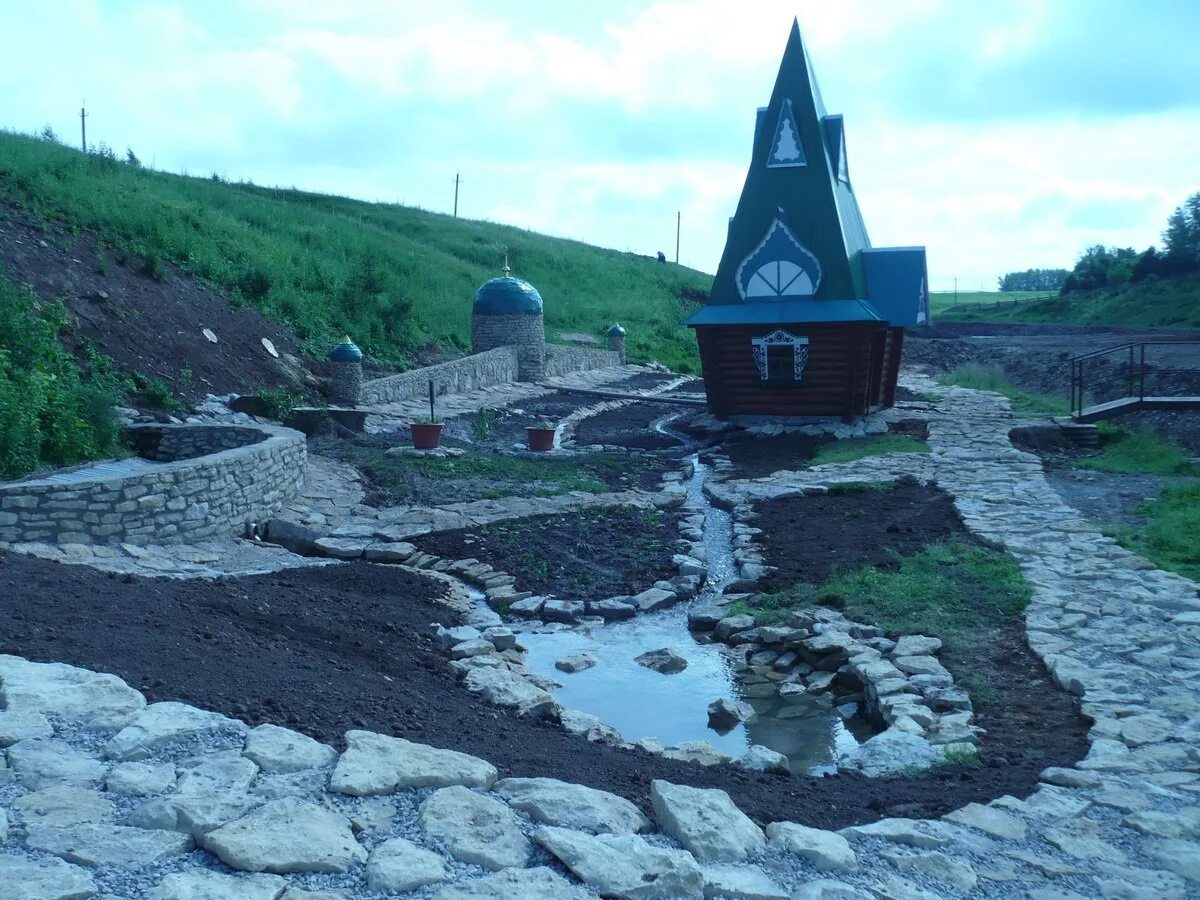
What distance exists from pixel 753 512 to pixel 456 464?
484 cm

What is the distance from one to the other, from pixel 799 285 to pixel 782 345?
1.26m

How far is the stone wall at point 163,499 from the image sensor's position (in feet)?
29.1

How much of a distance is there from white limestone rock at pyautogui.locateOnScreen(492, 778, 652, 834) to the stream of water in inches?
93.0

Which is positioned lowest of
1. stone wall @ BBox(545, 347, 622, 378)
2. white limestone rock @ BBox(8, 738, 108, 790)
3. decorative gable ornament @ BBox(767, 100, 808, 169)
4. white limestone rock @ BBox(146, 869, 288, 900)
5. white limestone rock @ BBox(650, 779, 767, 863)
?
white limestone rock @ BBox(650, 779, 767, 863)

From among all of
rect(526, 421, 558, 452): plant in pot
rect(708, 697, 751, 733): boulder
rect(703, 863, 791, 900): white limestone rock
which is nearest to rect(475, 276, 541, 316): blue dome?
rect(526, 421, 558, 452): plant in pot

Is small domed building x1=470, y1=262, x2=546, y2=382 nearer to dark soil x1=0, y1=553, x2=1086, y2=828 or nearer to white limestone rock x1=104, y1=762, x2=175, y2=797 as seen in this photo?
dark soil x1=0, y1=553, x2=1086, y2=828

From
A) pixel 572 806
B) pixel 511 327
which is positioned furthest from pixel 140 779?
pixel 511 327

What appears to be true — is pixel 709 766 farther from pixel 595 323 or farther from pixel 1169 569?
pixel 595 323

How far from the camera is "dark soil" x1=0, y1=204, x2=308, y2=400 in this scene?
17.1 meters

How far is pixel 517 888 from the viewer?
380cm

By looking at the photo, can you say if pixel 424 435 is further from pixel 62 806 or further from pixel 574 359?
pixel 574 359

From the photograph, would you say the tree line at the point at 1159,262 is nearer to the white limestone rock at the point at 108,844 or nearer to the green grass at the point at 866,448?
the green grass at the point at 866,448

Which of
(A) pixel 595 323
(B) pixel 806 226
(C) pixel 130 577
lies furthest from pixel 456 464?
(A) pixel 595 323

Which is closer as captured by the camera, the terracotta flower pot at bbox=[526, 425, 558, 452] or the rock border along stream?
the rock border along stream
